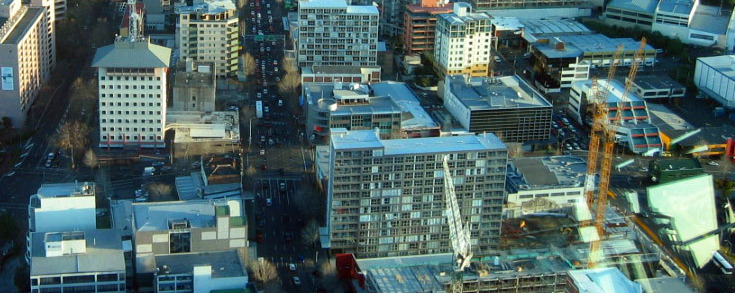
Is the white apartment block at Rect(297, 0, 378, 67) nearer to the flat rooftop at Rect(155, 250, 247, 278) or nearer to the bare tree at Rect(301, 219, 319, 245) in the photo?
the bare tree at Rect(301, 219, 319, 245)

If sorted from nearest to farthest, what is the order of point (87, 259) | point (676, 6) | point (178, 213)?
point (87, 259), point (178, 213), point (676, 6)

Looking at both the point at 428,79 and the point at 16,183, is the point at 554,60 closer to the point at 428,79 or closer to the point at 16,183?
the point at 428,79

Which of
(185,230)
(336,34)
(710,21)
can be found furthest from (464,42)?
(185,230)

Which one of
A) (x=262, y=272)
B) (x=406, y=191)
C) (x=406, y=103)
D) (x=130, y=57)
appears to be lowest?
(x=262, y=272)

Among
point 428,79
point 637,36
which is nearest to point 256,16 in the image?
point 428,79

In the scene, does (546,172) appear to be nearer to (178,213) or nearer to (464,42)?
(178,213)

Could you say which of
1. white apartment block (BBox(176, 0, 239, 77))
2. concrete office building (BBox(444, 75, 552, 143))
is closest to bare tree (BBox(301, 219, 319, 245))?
concrete office building (BBox(444, 75, 552, 143))

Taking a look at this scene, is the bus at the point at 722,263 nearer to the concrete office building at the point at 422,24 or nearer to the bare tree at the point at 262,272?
the bare tree at the point at 262,272
